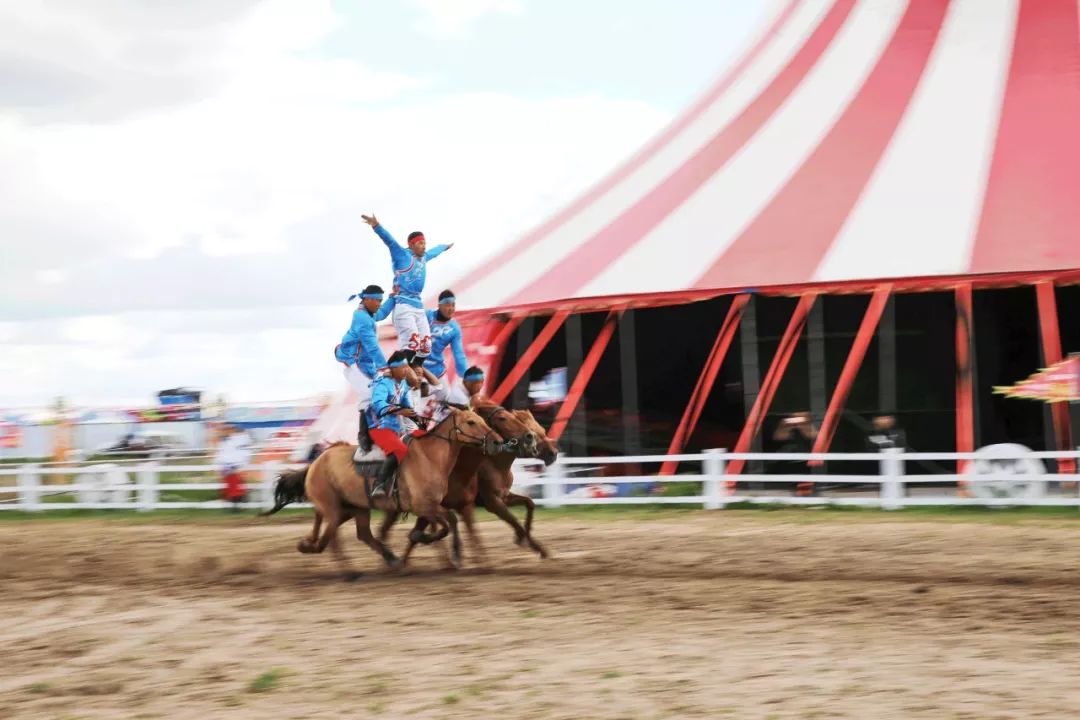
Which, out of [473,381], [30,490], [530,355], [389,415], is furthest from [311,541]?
[30,490]

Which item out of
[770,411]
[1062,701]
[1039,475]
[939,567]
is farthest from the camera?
[770,411]

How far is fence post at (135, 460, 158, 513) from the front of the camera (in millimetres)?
18547

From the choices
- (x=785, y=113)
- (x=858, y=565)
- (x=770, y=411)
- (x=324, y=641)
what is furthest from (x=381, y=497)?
(x=785, y=113)

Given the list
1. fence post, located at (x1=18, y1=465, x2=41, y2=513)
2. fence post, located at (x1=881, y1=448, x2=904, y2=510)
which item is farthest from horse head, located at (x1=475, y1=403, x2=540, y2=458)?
fence post, located at (x1=18, y1=465, x2=41, y2=513)

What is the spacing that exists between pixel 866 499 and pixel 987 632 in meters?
7.71

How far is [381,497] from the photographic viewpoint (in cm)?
1023

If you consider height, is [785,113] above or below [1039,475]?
above

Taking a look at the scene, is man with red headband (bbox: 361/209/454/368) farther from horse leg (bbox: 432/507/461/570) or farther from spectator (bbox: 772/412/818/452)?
spectator (bbox: 772/412/818/452)

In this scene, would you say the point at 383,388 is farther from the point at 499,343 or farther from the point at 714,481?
the point at 499,343

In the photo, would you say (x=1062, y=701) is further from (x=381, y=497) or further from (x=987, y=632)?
(x=381, y=497)

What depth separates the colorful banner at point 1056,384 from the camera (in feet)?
46.8

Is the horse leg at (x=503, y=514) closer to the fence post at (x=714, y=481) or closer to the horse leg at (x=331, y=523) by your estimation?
the horse leg at (x=331, y=523)

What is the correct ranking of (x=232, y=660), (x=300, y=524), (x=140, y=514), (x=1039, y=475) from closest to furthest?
(x=232, y=660), (x=1039, y=475), (x=300, y=524), (x=140, y=514)

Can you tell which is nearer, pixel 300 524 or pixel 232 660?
pixel 232 660
